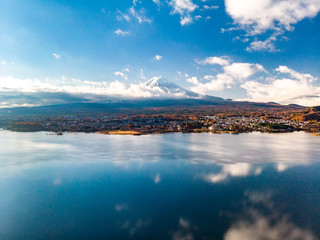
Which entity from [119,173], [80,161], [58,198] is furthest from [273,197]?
[80,161]

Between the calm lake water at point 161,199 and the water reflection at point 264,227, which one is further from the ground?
the water reflection at point 264,227

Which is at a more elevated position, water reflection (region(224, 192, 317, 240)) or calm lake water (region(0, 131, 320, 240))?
water reflection (region(224, 192, 317, 240))

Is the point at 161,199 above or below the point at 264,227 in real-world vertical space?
below

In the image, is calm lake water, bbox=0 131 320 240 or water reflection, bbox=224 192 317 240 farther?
calm lake water, bbox=0 131 320 240

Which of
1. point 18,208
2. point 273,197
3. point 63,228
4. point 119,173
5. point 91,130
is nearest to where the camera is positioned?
point 63,228

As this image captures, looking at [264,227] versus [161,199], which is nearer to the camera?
[264,227]

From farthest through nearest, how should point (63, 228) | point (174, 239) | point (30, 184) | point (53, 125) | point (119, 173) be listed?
point (53, 125), point (119, 173), point (30, 184), point (63, 228), point (174, 239)

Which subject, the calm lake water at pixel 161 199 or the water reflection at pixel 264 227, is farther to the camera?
the calm lake water at pixel 161 199

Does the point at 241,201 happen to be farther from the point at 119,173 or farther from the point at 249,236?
the point at 119,173
